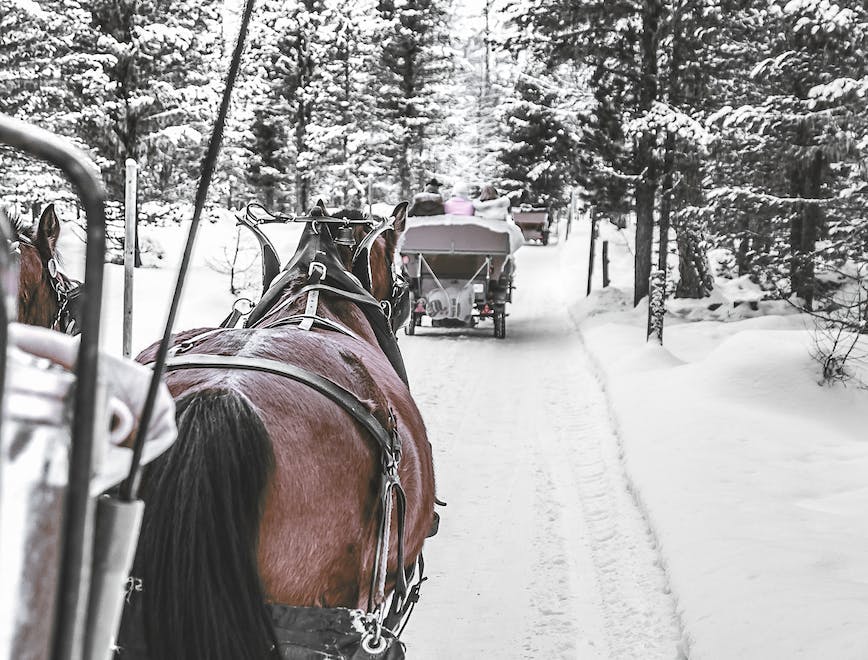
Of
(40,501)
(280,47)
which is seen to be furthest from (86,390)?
(280,47)

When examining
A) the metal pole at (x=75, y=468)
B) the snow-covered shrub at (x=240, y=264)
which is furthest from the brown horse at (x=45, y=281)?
the snow-covered shrub at (x=240, y=264)

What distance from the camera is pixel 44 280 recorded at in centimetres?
393

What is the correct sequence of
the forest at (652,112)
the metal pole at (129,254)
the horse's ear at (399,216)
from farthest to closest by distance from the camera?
the forest at (652,112)
the metal pole at (129,254)
the horse's ear at (399,216)

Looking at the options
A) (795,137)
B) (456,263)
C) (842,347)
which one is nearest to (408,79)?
(456,263)

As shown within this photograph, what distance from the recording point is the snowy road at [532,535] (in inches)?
155

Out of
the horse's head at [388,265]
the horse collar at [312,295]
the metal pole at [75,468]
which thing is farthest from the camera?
the horse's head at [388,265]

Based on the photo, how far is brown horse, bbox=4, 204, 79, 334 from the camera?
151 inches

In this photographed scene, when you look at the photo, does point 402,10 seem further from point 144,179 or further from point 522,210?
point 144,179

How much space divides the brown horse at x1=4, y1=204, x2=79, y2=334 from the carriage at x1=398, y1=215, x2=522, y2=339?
8709 mm

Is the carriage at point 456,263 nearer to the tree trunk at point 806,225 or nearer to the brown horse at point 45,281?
the tree trunk at point 806,225

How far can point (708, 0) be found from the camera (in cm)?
1218

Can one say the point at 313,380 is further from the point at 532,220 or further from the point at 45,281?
the point at 532,220

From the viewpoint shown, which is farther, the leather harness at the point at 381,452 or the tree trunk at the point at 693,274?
the tree trunk at the point at 693,274

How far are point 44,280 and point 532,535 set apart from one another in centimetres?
309
